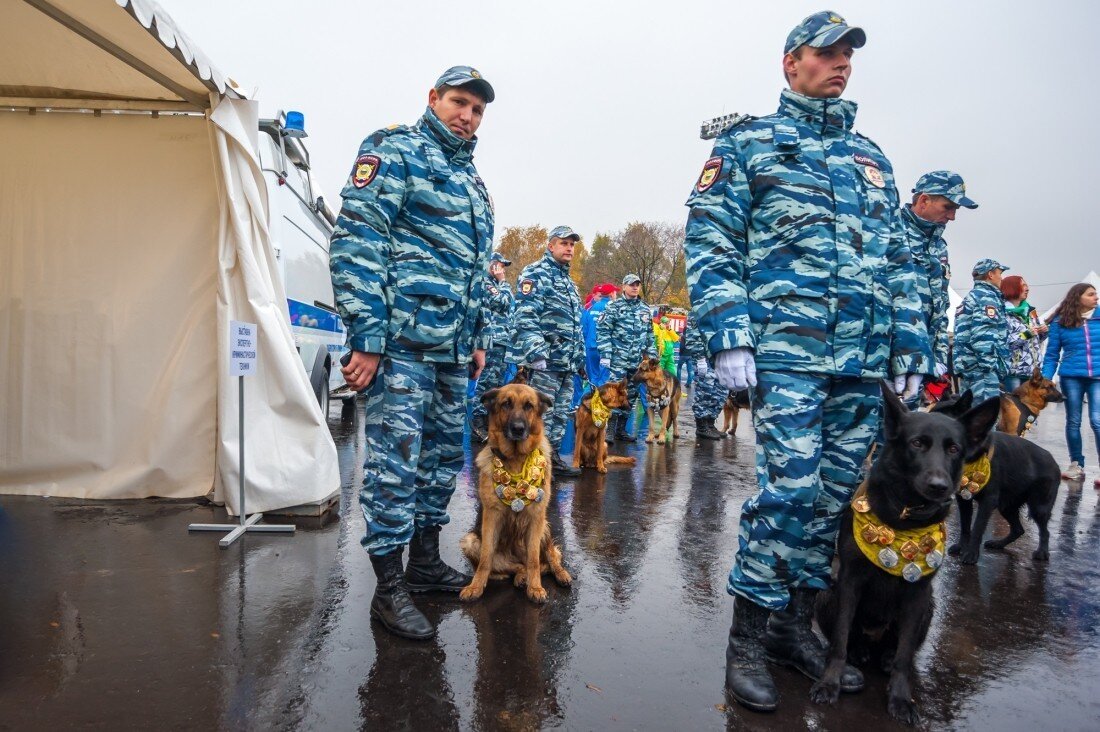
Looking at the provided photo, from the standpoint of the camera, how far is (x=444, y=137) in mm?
3119

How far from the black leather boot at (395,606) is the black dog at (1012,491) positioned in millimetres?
3797

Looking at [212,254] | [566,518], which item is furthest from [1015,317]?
[212,254]

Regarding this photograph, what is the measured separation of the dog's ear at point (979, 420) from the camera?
96.9 inches

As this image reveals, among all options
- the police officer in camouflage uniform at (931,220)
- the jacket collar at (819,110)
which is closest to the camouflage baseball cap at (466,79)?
the jacket collar at (819,110)

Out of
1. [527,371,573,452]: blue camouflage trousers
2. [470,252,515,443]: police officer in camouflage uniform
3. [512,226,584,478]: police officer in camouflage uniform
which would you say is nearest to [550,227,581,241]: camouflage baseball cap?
[512,226,584,478]: police officer in camouflage uniform

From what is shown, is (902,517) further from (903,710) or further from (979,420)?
(903,710)

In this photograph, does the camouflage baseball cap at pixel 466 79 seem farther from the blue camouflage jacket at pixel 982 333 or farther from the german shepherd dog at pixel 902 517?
the blue camouflage jacket at pixel 982 333

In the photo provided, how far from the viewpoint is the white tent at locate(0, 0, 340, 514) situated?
14.6 feet

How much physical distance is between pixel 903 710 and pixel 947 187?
424 cm

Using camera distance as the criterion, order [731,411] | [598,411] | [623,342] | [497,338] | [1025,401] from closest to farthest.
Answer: [598,411] < [1025,401] < [623,342] < [497,338] < [731,411]

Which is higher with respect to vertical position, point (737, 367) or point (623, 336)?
point (623, 336)

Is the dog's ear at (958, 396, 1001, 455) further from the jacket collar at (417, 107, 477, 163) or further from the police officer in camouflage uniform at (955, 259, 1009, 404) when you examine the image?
the police officer in camouflage uniform at (955, 259, 1009, 404)

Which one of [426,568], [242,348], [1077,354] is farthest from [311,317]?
[1077,354]

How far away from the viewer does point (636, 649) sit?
281 centimetres
